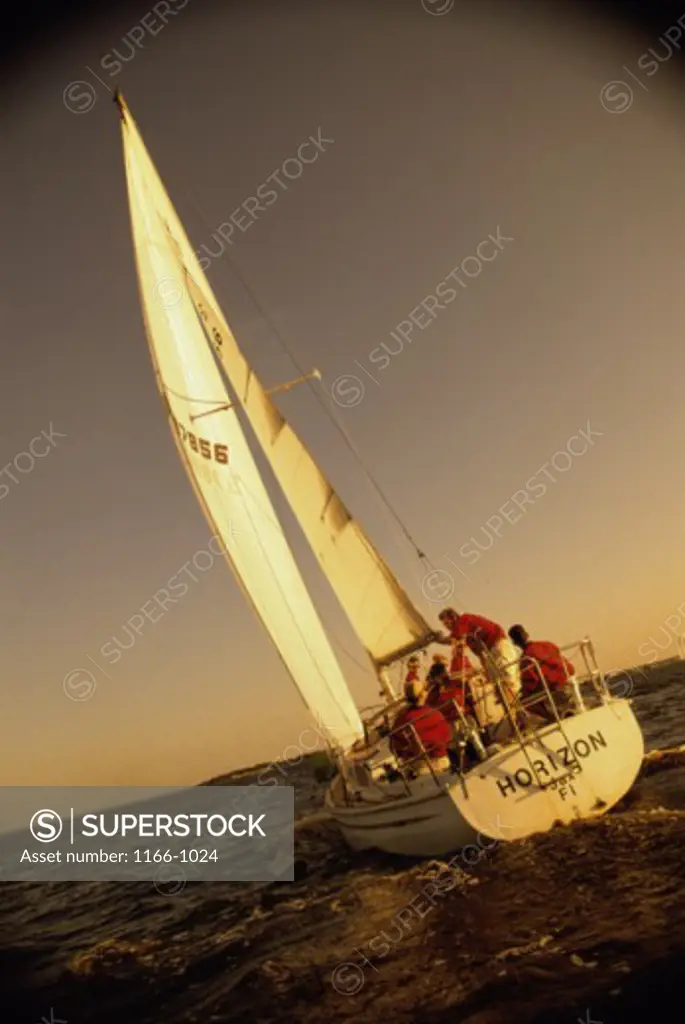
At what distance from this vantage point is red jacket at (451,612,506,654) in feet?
33.8

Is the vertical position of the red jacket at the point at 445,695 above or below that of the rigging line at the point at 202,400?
below

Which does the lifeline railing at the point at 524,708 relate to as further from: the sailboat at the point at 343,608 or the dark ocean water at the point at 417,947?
the dark ocean water at the point at 417,947

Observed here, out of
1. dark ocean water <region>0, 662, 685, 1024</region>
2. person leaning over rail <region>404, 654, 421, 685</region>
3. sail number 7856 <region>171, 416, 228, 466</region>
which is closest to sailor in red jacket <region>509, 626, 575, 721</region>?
dark ocean water <region>0, 662, 685, 1024</region>

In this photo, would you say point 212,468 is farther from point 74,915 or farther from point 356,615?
point 74,915

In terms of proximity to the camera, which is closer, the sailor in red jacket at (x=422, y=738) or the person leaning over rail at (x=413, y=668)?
the sailor in red jacket at (x=422, y=738)

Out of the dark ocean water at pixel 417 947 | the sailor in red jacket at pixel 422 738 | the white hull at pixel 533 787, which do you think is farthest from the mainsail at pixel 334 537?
the dark ocean water at pixel 417 947

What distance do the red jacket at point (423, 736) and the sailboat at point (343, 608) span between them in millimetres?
289

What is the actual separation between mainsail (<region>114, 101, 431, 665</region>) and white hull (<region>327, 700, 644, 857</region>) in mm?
4247

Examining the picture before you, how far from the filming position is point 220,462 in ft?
47.3

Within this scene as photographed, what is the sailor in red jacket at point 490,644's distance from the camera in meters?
9.82

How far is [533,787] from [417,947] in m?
2.72

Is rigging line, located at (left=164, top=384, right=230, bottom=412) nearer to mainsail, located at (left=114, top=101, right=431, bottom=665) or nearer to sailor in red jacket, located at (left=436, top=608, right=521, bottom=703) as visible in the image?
mainsail, located at (left=114, top=101, right=431, bottom=665)

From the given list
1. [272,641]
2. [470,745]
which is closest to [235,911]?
[272,641]

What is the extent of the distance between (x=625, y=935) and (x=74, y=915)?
1606 centimetres
